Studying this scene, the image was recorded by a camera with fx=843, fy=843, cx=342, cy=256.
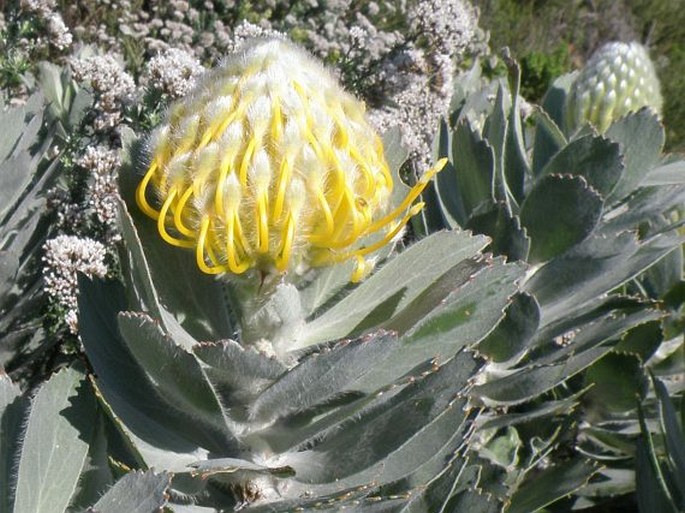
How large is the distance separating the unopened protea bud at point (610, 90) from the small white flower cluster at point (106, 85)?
1377 millimetres

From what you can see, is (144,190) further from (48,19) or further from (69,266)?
(48,19)

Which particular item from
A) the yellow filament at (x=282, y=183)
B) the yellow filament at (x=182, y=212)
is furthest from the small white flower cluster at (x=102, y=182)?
the yellow filament at (x=282, y=183)

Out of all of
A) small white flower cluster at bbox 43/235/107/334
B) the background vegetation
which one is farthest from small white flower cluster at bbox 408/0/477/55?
the background vegetation

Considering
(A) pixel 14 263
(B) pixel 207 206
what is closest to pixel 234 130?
(B) pixel 207 206

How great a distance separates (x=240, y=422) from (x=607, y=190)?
111cm

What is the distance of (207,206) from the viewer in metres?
1.21

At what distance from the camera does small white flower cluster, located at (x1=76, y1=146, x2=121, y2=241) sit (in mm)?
2240

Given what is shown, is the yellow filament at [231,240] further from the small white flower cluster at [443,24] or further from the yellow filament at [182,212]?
the small white flower cluster at [443,24]

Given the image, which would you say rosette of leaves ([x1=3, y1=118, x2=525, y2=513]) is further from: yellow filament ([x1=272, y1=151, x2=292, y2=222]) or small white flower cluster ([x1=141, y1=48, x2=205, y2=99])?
small white flower cluster ([x1=141, y1=48, x2=205, y2=99])

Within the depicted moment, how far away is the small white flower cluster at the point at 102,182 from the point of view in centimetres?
224

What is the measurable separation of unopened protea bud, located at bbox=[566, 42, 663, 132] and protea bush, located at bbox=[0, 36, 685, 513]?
0.49 metres

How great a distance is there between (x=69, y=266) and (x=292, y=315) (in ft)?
2.83

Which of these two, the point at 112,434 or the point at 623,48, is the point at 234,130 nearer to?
the point at 112,434

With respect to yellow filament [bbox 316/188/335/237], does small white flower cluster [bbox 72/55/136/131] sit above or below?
above
